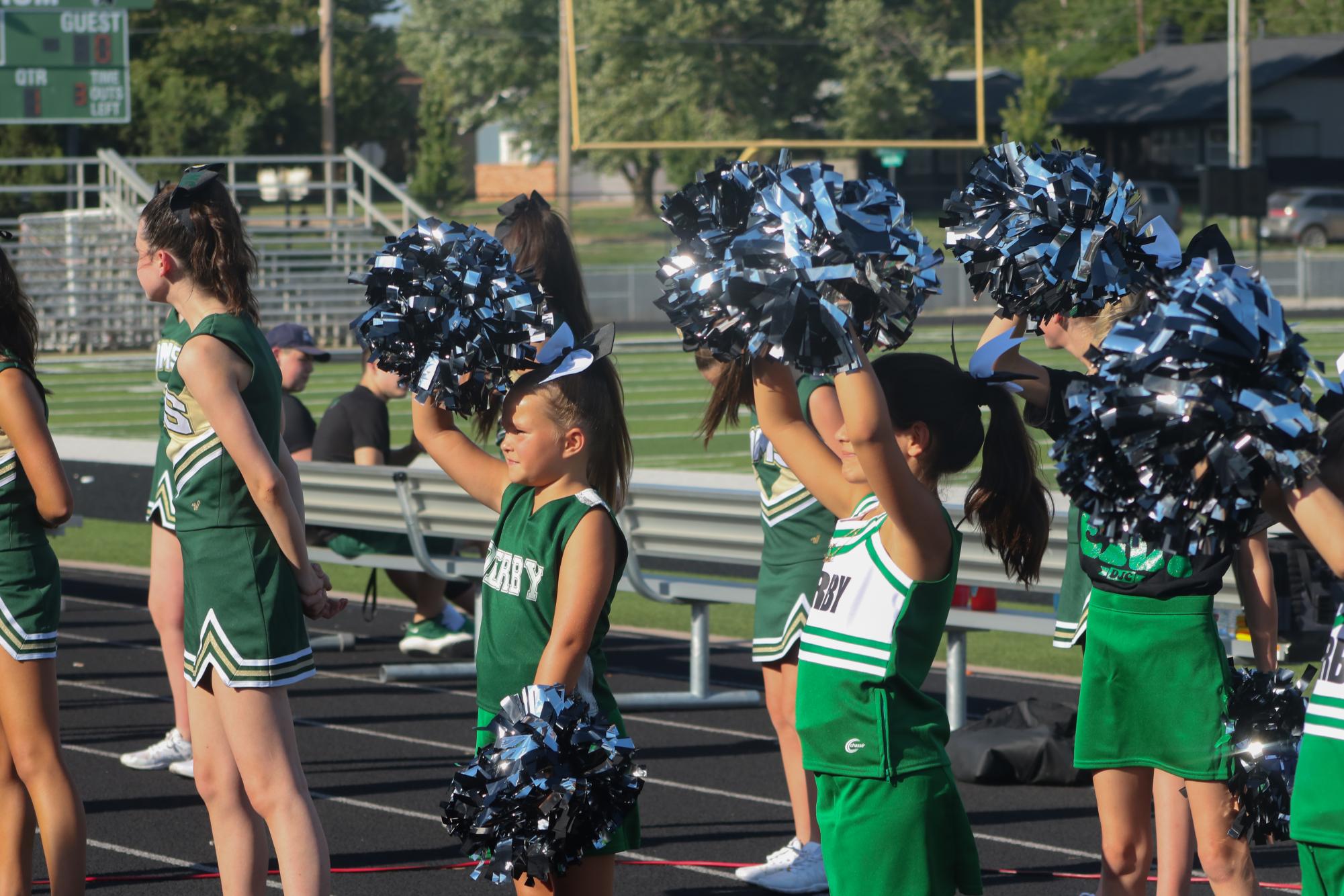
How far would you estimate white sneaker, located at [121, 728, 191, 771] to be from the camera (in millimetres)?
5715

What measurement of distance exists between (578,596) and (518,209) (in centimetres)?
120

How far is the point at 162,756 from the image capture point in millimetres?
5742

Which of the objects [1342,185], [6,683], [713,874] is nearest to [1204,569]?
[713,874]

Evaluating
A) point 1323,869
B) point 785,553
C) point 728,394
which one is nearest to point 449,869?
point 785,553

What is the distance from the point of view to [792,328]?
248 centimetres

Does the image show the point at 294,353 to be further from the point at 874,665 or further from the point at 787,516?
the point at 874,665

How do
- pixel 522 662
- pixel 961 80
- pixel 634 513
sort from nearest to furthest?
pixel 522 662 → pixel 634 513 → pixel 961 80

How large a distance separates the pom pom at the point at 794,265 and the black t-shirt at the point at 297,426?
4816mm

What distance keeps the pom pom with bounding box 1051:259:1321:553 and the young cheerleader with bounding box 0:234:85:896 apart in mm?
2273

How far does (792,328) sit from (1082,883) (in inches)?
103

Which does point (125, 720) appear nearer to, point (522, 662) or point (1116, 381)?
point (522, 662)

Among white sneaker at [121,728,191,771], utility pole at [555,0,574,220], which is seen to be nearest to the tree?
utility pole at [555,0,574,220]

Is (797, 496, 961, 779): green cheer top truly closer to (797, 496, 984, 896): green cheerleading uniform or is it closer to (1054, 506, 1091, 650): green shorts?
(797, 496, 984, 896): green cheerleading uniform

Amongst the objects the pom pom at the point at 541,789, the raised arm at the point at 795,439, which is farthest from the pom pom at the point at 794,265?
the pom pom at the point at 541,789
